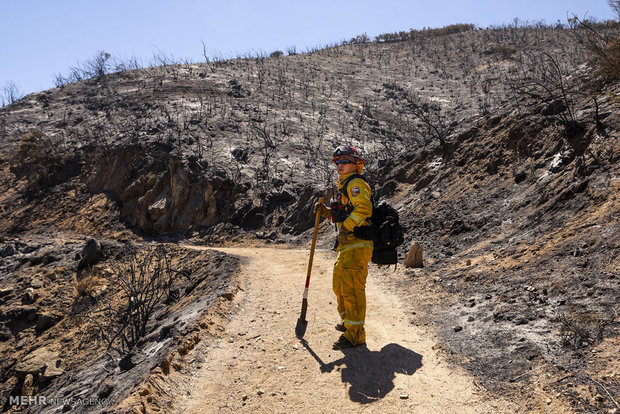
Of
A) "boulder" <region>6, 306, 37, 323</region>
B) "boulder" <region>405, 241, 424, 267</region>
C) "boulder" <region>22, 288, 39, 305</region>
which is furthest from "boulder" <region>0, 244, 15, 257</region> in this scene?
"boulder" <region>405, 241, 424, 267</region>

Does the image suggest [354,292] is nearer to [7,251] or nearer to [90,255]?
[90,255]

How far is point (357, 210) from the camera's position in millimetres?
4621

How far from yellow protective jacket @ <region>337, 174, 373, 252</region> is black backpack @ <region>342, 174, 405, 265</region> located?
8 cm

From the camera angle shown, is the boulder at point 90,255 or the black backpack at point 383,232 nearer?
the black backpack at point 383,232

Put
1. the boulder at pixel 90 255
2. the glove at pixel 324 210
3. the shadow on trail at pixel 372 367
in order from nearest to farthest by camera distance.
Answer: the shadow on trail at pixel 372 367 → the glove at pixel 324 210 → the boulder at pixel 90 255

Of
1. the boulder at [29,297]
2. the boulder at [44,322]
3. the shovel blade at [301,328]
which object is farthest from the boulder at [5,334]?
the shovel blade at [301,328]

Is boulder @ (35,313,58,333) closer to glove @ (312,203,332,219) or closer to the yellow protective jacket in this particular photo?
glove @ (312,203,332,219)

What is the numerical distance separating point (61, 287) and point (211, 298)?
7186 mm

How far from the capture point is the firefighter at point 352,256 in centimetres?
465

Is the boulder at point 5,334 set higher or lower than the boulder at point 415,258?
lower

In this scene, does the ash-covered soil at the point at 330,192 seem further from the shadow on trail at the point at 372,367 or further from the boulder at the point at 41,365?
the shadow on trail at the point at 372,367

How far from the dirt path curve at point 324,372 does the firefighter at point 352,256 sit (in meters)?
0.27

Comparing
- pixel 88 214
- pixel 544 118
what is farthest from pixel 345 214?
pixel 88 214

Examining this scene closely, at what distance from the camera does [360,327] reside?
15.4ft
